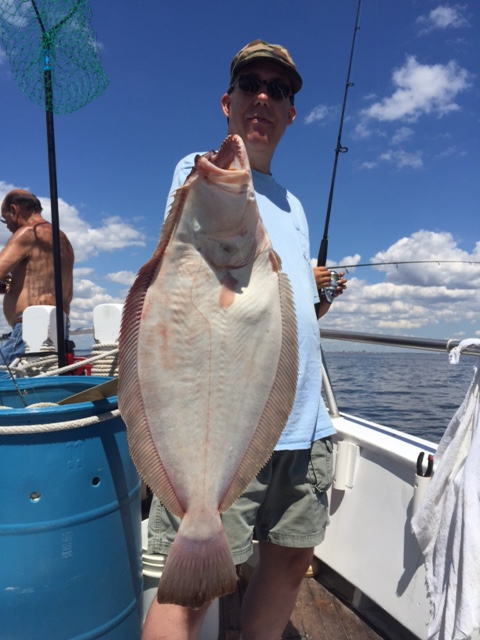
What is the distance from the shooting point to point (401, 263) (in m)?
5.17

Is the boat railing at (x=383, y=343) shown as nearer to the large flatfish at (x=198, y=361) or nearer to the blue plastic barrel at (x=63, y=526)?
the large flatfish at (x=198, y=361)

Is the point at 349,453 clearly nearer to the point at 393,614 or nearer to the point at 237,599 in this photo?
the point at 393,614

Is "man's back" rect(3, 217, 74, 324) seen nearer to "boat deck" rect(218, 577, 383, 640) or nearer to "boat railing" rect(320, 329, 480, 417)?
"boat railing" rect(320, 329, 480, 417)

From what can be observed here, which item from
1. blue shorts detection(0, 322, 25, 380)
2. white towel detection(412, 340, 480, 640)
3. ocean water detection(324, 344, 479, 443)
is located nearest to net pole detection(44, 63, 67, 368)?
blue shorts detection(0, 322, 25, 380)

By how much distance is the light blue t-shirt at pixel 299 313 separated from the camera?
181cm

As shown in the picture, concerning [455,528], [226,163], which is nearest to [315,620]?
[455,528]

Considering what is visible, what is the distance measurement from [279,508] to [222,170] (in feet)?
4.50

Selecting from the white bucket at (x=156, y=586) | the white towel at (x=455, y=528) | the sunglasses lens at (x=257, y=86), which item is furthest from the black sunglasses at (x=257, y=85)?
the white bucket at (x=156, y=586)

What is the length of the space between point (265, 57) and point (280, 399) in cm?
138

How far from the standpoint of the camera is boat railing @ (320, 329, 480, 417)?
2240 millimetres

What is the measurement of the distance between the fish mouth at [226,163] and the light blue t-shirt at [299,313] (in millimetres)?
454

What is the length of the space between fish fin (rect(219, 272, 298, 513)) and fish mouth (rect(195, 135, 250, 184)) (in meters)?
0.32

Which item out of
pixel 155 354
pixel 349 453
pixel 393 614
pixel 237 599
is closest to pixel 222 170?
pixel 155 354

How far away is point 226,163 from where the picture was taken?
129 centimetres
